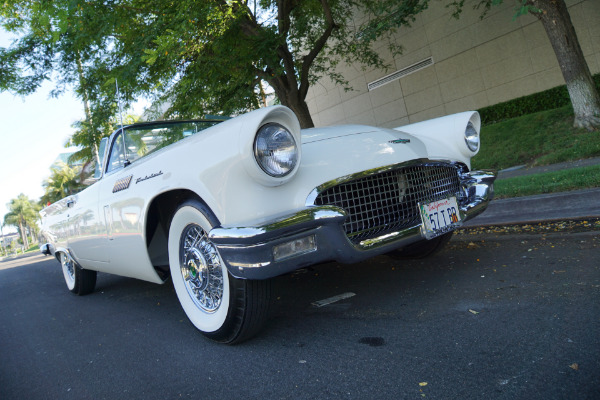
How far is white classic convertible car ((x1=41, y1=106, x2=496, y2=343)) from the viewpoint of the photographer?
2.08 m

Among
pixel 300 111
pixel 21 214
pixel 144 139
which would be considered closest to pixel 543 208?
pixel 144 139

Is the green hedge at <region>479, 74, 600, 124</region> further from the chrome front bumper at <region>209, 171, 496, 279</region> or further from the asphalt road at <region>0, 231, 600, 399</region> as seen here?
the chrome front bumper at <region>209, 171, 496, 279</region>

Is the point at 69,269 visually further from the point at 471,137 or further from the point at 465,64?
the point at 465,64

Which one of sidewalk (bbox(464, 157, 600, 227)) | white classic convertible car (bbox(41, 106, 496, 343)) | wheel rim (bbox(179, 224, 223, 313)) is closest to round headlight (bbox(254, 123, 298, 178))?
white classic convertible car (bbox(41, 106, 496, 343))

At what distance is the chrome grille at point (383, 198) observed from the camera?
237 cm

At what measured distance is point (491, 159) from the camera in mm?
9367

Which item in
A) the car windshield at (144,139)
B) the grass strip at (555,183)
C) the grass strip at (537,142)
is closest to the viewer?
the car windshield at (144,139)

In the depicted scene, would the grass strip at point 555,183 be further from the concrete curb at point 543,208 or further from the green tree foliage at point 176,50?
the green tree foliage at point 176,50

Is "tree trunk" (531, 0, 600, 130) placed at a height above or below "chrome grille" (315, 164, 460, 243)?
above

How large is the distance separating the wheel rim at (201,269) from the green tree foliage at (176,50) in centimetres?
393

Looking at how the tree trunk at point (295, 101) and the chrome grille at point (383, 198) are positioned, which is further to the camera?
the tree trunk at point (295, 101)

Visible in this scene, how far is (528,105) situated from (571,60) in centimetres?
362

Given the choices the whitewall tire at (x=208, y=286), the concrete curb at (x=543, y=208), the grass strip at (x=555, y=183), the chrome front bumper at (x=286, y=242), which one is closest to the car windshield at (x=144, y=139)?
the whitewall tire at (x=208, y=286)

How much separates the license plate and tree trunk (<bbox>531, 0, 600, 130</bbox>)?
7.25m
